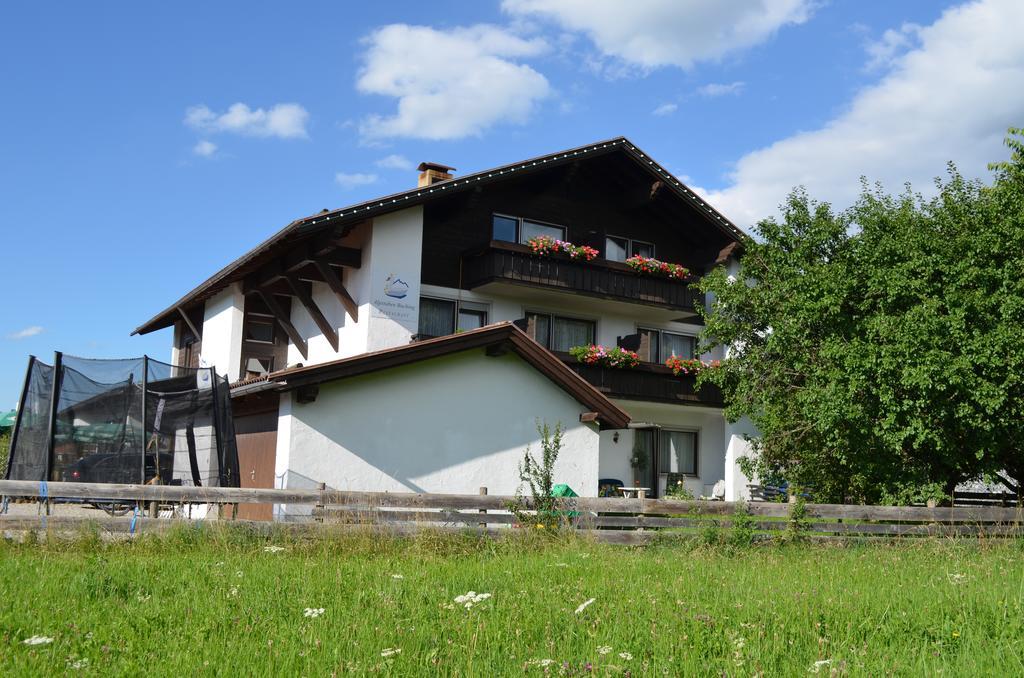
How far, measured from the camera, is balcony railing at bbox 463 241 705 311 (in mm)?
23719

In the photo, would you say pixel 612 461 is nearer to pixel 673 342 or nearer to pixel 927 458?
pixel 673 342

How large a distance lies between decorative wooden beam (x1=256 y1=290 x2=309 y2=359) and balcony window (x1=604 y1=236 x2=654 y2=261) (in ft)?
28.8

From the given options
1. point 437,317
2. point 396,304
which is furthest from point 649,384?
point 396,304

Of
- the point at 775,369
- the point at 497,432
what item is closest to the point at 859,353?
the point at 775,369

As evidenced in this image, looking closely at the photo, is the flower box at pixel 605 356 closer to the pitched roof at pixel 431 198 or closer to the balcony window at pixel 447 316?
the balcony window at pixel 447 316

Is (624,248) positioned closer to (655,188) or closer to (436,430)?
(655,188)

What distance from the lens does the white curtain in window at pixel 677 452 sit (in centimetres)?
2748

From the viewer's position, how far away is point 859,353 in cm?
1753

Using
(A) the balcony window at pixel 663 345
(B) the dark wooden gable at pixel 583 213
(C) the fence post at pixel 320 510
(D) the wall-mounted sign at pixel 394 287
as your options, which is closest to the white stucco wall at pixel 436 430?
(D) the wall-mounted sign at pixel 394 287

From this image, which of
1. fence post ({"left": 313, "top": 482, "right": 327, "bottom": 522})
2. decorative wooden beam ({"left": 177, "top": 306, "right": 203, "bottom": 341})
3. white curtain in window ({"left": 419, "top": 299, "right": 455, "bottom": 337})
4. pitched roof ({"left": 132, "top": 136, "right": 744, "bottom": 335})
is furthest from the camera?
decorative wooden beam ({"left": 177, "top": 306, "right": 203, "bottom": 341})

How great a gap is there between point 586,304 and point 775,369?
636 centimetres

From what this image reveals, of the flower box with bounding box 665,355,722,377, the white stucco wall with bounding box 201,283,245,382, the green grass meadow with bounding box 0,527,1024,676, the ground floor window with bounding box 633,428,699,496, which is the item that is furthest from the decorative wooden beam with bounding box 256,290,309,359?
the green grass meadow with bounding box 0,527,1024,676

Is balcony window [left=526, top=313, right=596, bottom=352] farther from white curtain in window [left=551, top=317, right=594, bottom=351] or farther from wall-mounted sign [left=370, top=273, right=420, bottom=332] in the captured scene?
wall-mounted sign [left=370, top=273, right=420, bottom=332]

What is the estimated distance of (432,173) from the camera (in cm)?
2650
